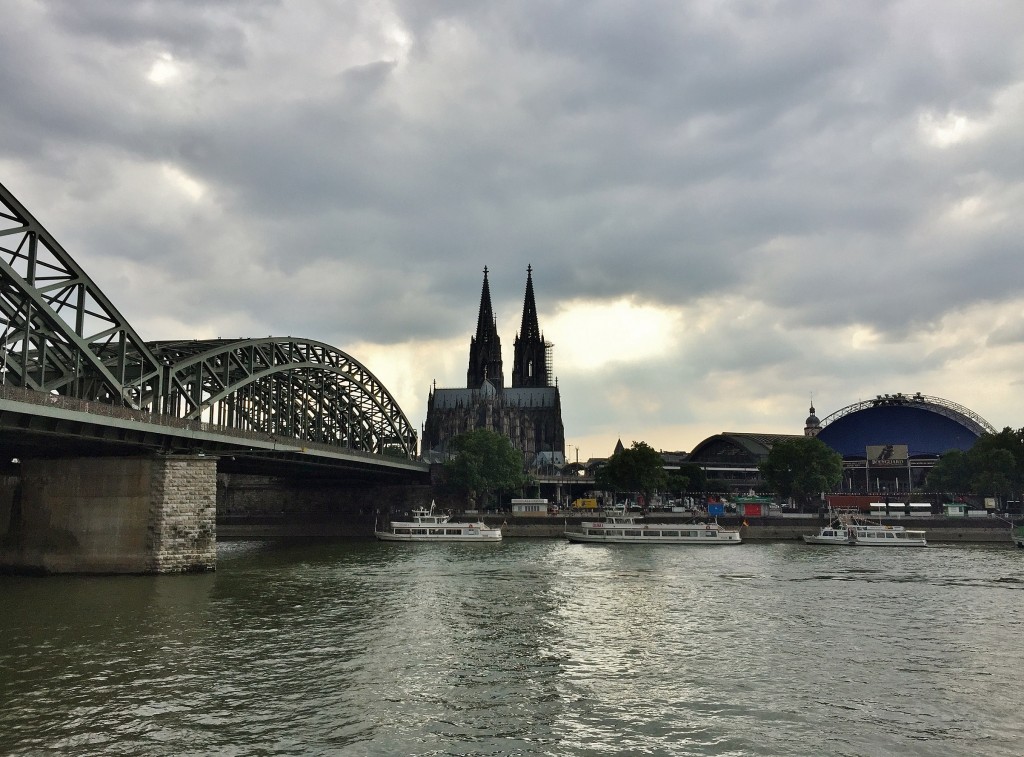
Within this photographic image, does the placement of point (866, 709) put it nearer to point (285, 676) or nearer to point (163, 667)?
point (285, 676)

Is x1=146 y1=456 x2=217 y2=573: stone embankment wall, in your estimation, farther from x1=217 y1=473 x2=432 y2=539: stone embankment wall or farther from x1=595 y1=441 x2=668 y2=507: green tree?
x1=595 y1=441 x2=668 y2=507: green tree

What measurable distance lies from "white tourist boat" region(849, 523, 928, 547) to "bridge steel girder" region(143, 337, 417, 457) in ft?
194

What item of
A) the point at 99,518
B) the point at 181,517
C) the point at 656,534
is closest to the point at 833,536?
the point at 656,534

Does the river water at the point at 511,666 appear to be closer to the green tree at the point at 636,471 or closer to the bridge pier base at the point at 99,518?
the bridge pier base at the point at 99,518

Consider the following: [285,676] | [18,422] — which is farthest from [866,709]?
[18,422]

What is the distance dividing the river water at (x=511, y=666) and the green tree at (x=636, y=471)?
7271 cm

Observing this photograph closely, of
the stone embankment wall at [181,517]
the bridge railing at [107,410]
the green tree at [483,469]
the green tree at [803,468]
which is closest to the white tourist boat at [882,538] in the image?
the green tree at [803,468]

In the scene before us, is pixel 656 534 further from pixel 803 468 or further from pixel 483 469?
pixel 803 468

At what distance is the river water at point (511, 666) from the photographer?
20.4m

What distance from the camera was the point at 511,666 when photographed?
92.2 feet

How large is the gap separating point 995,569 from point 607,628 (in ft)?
127

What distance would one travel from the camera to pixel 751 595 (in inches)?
1773

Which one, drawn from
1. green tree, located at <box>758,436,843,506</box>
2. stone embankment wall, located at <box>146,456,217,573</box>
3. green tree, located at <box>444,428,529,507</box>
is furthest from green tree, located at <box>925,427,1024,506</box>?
stone embankment wall, located at <box>146,456,217,573</box>

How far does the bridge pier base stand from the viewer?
51.8 meters
